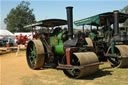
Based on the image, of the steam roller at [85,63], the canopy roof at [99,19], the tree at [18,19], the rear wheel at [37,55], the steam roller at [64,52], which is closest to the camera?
the steam roller at [85,63]

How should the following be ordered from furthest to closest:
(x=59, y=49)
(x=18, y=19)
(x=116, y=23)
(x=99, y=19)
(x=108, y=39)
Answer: (x=18, y=19) < (x=99, y=19) < (x=108, y=39) < (x=116, y=23) < (x=59, y=49)

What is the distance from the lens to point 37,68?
267 inches

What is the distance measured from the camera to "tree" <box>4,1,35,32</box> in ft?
139

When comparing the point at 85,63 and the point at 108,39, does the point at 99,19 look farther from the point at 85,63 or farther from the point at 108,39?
the point at 85,63

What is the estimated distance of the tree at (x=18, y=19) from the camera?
4225cm

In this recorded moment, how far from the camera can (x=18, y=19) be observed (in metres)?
42.3

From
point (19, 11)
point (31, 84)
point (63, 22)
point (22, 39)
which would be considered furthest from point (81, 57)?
point (19, 11)

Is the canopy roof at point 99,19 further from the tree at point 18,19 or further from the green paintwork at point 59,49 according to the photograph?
the tree at point 18,19

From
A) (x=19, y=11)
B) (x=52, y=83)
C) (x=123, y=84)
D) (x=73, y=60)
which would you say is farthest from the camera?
(x=19, y=11)

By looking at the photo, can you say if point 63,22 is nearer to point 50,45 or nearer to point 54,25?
point 54,25

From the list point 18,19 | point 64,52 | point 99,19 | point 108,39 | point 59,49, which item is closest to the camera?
point 64,52

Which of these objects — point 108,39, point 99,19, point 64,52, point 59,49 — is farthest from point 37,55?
point 99,19

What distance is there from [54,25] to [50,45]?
1373mm

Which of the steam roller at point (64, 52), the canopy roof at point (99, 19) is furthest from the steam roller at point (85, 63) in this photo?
the canopy roof at point (99, 19)
